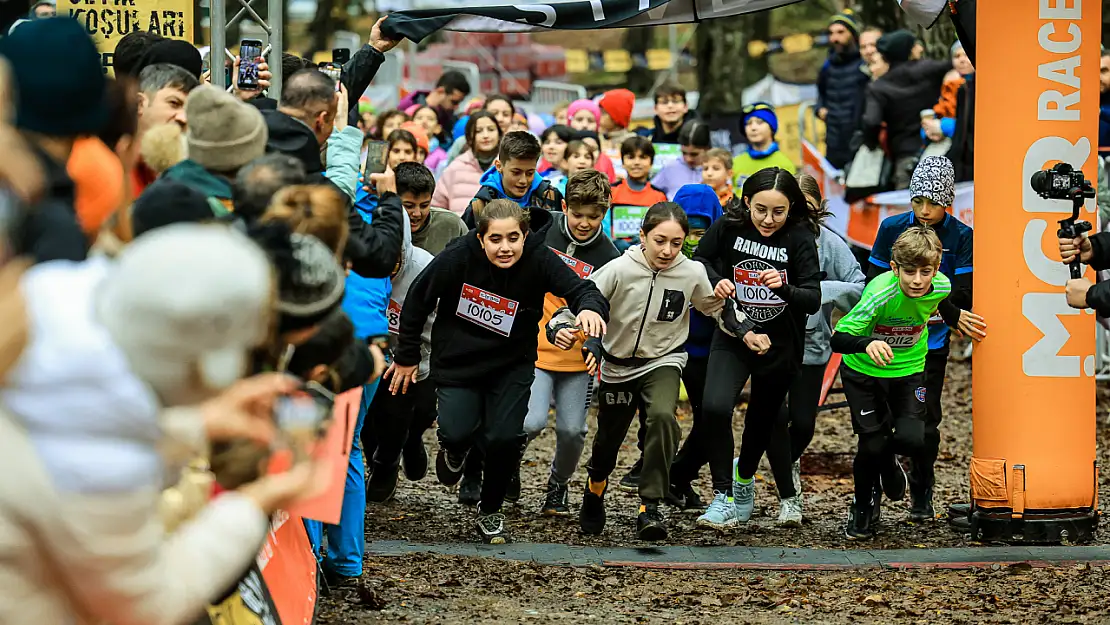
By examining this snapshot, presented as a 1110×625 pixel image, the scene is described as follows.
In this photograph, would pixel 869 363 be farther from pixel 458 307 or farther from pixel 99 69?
pixel 99 69

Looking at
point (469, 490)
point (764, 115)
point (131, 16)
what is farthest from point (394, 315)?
point (764, 115)

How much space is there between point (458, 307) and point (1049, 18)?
329 centimetres

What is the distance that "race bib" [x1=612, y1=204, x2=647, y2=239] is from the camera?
1102 cm

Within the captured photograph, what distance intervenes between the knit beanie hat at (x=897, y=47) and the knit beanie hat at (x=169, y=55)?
10.9m

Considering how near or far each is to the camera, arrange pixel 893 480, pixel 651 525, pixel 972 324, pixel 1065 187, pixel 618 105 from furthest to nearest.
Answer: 1. pixel 618 105
2. pixel 893 480
3. pixel 651 525
4. pixel 972 324
5. pixel 1065 187

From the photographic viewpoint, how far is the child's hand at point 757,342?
796cm

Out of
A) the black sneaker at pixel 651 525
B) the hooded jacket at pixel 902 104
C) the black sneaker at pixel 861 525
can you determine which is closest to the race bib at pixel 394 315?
the black sneaker at pixel 651 525

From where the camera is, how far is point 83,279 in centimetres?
265

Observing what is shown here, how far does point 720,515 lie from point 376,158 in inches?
139

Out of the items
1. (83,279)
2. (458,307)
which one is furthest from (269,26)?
(83,279)

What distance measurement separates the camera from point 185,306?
2.33 metres

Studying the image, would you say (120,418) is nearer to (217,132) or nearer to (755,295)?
(217,132)

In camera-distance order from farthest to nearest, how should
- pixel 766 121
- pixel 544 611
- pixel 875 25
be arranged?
pixel 875 25 → pixel 766 121 → pixel 544 611

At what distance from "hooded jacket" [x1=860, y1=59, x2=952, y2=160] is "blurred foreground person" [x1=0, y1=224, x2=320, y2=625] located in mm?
13281
